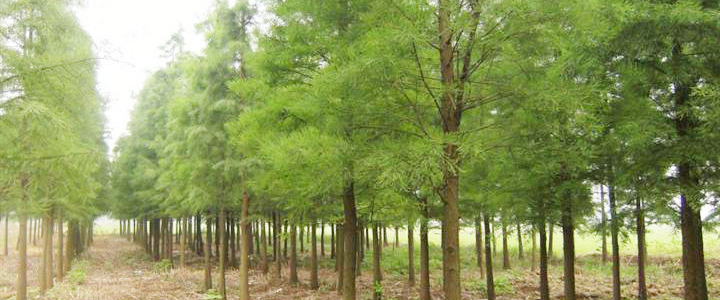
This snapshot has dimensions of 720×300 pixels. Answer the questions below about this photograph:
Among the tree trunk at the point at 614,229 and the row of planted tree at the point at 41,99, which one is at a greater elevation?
the row of planted tree at the point at 41,99

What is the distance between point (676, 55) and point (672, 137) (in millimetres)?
1666

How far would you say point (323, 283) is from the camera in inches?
899

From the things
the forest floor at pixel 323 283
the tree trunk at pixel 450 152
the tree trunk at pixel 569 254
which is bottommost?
the forest floor at pixel 323 283

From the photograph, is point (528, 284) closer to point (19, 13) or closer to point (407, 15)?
point (407, 15)

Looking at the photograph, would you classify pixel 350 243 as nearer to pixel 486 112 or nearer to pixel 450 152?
pixel 450 152

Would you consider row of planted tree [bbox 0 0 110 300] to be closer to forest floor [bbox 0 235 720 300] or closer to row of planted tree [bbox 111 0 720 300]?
row of planted tree [bbox 111 0 720 300]

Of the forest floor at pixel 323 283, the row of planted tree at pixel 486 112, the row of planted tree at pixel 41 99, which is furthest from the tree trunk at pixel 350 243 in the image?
the forest floor at pixel 323 283

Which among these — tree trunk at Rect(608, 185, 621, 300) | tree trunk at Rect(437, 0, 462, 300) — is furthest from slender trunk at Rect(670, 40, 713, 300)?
tree trunk at Rect(437, 0, 462, 300)

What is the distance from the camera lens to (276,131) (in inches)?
436

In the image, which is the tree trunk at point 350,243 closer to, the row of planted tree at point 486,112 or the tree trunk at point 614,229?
the row of planted tree at point 486,112

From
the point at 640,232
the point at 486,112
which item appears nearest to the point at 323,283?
the point at 486,112

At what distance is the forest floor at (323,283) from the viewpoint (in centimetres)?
1903

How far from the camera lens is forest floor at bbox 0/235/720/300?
19031 mm

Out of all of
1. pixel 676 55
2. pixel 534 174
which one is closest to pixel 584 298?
pixel 534 174
